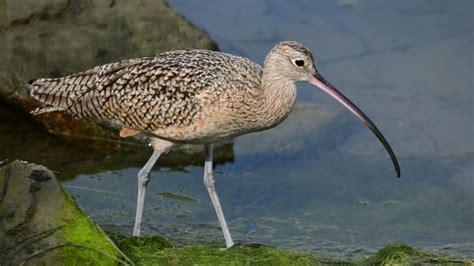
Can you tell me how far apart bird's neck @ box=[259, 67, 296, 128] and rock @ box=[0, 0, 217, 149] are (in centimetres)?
264

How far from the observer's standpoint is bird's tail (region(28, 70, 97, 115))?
914 centimetres

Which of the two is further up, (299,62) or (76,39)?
(299,62)

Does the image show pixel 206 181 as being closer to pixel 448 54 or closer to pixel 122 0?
pixel 122 0

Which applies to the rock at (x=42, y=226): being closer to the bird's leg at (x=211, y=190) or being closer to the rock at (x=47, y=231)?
the rock at (x=47, y=231)

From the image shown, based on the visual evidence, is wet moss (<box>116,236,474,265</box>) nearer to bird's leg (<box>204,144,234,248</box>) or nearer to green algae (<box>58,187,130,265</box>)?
green algae (<box>58,187,130,265</box>)

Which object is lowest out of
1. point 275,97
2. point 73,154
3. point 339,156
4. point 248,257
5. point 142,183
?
point 339,156

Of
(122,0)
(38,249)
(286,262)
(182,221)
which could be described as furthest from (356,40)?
(38,249)

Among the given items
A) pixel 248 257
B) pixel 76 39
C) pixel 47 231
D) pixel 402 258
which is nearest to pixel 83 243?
pixel 47 231

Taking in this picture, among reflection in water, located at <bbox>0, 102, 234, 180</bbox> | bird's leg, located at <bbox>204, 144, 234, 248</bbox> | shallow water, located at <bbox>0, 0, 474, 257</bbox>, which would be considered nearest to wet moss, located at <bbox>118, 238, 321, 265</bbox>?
bird's leg, located at <bbox>204, 144, 234, 248</bbox>

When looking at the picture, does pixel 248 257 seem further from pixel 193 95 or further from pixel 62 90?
pixel 62 90

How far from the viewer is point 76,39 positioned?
37.2ft

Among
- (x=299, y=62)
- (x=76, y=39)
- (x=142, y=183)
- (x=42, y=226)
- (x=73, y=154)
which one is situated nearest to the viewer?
(x=42, y=226)

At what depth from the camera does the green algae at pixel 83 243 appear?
615 cm

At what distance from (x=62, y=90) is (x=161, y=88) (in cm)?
91
